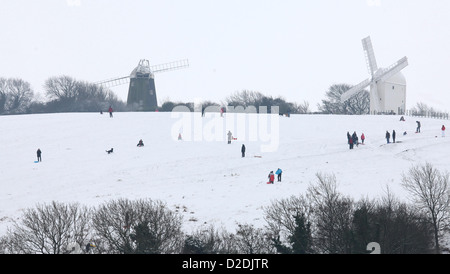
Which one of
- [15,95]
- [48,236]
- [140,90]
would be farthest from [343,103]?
[48,236]

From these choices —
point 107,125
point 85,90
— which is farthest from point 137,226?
point 85,90

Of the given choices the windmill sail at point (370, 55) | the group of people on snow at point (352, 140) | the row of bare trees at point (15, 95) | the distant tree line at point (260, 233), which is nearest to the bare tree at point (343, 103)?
the windmill sail at point (370, 55)

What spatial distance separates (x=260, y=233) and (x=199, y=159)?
562 inches

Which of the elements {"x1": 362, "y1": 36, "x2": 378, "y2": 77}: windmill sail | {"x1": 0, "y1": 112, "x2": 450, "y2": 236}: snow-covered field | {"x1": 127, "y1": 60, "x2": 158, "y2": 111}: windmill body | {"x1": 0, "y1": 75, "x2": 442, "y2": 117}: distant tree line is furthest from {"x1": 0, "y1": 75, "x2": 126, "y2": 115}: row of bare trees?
{"x1": 362, "y1": 36, "x2": 378, "y2": 77}: windmill sail

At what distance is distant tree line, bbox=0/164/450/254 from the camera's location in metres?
20.2

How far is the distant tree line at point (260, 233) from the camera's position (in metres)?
20.2

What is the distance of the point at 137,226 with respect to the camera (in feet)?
68.3

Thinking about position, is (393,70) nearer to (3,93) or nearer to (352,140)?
(352,140)

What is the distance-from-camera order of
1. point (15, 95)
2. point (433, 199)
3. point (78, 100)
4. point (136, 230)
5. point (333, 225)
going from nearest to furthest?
point (136, 230) < point (333, 225) < point (433, 199) < point (78, 100) < point (15, 95)

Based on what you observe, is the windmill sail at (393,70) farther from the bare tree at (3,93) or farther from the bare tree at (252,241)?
the bare tree at (3,93)

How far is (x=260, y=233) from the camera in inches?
878

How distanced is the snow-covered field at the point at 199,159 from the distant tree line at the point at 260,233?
2111mm

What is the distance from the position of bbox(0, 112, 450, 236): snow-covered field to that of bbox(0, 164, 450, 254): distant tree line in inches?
83.1
